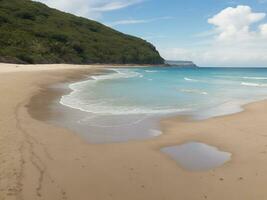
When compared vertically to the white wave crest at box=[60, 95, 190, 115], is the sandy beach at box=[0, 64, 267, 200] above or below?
above

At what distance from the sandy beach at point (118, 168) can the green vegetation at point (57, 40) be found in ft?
212

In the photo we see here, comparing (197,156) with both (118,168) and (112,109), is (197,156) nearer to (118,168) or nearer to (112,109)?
(118,168)

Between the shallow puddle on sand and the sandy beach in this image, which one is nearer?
the sandy beach

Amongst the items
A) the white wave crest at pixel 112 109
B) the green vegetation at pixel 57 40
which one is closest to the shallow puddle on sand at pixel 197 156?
the white wave crest at pixel 112 109

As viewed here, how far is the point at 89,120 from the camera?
532 inches

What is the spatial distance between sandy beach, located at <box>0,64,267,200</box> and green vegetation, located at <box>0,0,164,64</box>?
212ft

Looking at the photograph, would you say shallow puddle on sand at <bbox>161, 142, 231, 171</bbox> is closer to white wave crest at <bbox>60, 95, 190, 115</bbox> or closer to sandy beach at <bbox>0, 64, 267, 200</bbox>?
sandy beach at <bbox>0, 64, 267, 200</bbox>

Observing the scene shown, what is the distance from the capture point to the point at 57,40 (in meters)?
108

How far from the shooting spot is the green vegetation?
86.4 m

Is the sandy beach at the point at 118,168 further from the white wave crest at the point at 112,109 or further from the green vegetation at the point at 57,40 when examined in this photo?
the green vegetation at the point at 57,40

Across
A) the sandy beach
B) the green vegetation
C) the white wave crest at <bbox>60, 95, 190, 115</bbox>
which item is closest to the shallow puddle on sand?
the sandy beach

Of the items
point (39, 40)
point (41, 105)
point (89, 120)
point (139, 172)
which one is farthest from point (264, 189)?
point (39, 40)

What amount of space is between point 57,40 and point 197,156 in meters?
104

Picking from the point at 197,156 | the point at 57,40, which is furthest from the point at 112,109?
the point at 57,40
